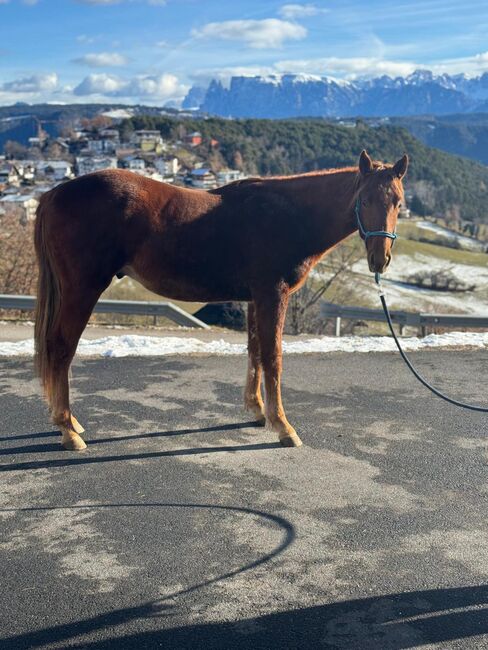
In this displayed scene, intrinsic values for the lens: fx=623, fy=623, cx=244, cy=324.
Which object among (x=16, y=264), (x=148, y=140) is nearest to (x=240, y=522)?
(x=16, y=264)

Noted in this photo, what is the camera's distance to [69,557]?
389cm

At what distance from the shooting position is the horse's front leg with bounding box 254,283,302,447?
5.69m

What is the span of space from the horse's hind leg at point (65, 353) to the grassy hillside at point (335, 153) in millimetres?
104874

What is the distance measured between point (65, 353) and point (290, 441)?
219 cm

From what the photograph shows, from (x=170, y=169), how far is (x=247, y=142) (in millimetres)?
22901

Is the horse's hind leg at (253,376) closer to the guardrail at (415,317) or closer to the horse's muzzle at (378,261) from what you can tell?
the horse's muzzle at (378,261)

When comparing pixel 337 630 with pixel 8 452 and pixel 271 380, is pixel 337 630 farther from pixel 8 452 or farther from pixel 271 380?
pixel 8 452

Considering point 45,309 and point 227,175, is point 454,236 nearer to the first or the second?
point 227,175

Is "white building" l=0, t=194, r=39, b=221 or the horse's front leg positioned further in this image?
"white building" l=0, t=194, r=39, b=221

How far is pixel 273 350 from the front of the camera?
574 cm

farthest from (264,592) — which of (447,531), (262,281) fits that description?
(262,281)

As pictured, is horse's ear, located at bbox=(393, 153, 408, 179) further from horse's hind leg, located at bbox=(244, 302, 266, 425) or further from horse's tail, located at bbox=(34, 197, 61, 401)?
horse's tail, located at bbox=(34, 197, 61, 401)

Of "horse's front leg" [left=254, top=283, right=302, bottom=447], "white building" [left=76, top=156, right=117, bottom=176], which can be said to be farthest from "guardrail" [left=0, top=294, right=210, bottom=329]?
"white building" [left=76, top=156, right=117, bottom=176]

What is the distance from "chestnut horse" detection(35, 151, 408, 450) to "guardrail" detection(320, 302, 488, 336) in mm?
5236
